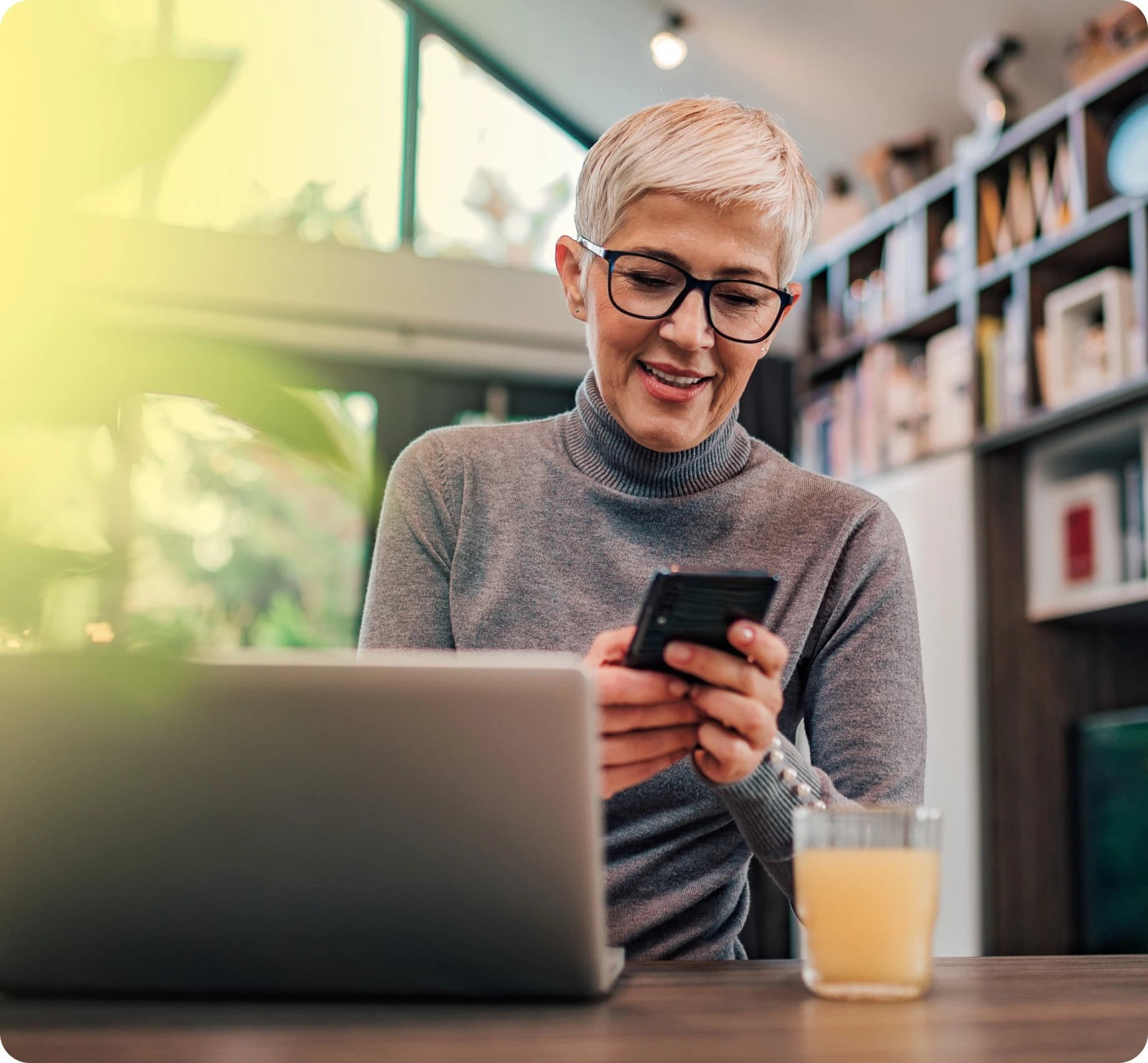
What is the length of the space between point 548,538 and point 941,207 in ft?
8.46

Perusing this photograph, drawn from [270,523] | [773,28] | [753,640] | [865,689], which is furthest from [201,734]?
[773,28]

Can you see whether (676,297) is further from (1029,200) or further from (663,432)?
(1029,200)

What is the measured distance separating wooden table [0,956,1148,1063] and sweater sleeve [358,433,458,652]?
596 mm

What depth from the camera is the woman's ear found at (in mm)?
1344

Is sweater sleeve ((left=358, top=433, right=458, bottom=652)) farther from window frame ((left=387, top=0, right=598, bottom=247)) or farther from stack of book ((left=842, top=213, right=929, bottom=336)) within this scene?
window frame ((left=387, top=0, right=598, bottom=247))

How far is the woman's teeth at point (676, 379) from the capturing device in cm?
127

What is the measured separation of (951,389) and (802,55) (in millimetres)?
1089

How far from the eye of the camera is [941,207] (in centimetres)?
349

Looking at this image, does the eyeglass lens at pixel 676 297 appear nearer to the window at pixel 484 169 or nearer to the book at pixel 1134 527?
the book at pixel 1134 527

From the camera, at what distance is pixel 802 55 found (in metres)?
3.65

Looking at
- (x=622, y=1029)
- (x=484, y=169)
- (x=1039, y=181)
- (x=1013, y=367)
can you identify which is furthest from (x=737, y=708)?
(x=484, y=169)

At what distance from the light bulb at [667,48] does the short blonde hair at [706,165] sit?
2.76m

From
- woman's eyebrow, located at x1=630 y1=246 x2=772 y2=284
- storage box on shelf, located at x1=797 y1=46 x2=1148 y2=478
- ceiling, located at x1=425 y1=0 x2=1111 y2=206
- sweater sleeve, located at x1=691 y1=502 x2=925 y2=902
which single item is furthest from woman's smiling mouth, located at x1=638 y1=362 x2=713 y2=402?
ceiling, located at x1=425 y1=0 x2=1111 y2=206

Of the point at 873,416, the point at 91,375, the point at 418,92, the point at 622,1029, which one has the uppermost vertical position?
the point at 418,92
